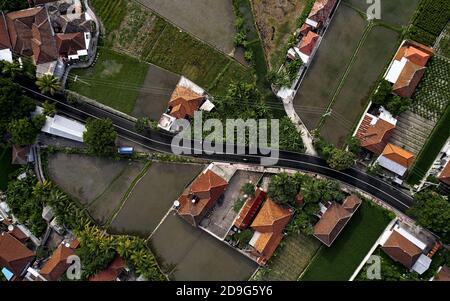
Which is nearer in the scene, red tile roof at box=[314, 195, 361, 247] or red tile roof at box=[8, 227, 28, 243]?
red tile roof at box=[314, 195, 361, 247]

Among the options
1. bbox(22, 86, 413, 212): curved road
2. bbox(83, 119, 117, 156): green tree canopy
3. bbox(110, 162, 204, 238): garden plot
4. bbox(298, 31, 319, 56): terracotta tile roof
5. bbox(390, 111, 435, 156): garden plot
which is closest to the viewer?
bbox(83, 119, 117, 156): green tree canopy

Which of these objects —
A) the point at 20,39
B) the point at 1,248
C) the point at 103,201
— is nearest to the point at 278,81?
the point at 103,201

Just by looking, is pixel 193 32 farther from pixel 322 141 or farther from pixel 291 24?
pixel 322 141

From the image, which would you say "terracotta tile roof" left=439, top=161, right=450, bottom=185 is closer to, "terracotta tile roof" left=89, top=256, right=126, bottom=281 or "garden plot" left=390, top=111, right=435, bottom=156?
"garden plot" left=390, top=111, right=435, bottom=156

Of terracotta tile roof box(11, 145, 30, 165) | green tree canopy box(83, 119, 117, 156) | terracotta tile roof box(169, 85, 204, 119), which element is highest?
terracotta tile roof box(169, 85, 204, 119)

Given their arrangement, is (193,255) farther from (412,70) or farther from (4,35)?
(4,35)

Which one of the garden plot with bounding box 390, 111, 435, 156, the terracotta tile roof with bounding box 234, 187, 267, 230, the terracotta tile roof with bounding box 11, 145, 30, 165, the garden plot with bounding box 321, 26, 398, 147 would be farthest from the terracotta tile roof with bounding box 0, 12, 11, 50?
the garden plot with bounding box 390, 111, 435, 156

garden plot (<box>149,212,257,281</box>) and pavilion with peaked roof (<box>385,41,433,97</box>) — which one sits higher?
pavilion with peaked roof (<box>385,41,433,97</box>)

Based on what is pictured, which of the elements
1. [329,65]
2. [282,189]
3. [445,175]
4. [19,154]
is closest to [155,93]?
[19,154]
